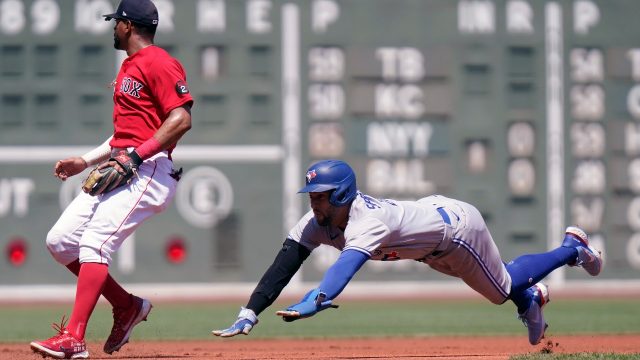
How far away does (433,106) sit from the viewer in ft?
44.3

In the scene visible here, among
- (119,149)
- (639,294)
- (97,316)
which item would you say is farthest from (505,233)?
(119,149)

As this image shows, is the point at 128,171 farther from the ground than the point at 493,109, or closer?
farther from the ground

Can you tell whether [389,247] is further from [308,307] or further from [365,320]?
[365,320]

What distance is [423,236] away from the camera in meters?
5.62

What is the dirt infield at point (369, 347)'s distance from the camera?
728 centimetres

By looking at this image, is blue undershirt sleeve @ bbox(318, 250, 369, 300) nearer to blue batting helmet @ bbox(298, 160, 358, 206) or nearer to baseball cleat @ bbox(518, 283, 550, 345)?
blue batting helmet @ bbox(298, 160, 358, 206)

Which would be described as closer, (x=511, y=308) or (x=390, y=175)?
(x=511, y=308)

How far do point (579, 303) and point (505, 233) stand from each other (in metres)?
1.17

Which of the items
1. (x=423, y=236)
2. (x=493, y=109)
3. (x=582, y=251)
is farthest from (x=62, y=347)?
(x=493, y=109)

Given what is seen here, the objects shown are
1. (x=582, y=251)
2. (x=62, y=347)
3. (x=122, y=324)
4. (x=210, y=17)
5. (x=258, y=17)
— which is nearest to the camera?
(x=62, y=347)

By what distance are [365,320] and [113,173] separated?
18.6ft

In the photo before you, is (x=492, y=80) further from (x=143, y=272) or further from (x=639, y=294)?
(x=143, y=272)

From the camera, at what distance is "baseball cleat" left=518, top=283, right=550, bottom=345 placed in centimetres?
650

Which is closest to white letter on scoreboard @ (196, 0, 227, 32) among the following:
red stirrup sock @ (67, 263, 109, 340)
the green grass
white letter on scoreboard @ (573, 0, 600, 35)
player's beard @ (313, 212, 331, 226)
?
the green grass
